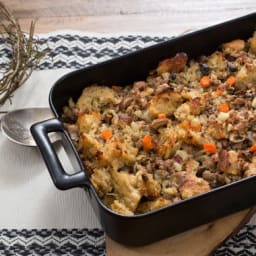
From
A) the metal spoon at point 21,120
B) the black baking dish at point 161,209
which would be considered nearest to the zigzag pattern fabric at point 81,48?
the metal spoon at point 21,120

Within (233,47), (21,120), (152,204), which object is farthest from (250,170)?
(21,120)

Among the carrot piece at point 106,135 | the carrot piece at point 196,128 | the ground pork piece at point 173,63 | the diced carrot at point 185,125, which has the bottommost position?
the carrot piece at point 196,128

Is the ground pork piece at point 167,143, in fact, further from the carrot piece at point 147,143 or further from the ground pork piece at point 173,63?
the ground pork piece at point 173,63

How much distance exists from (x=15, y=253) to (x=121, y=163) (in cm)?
41

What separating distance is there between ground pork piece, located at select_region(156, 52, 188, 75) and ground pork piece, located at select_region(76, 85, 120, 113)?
6.9 inches

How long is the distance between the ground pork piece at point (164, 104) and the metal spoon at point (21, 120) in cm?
41

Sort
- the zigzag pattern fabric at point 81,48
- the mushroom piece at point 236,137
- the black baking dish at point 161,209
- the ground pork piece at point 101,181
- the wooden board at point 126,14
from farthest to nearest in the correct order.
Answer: the wooden board at point 126,14 → the zigzag pattern fabric at point 81,48 → the mushroom piece at point 236,137 → the ground pork piece at point 101,181 → the black baking dish at point 161,209

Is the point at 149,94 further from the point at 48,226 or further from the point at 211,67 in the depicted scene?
the point at 48,226

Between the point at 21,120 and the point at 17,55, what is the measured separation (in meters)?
0.25

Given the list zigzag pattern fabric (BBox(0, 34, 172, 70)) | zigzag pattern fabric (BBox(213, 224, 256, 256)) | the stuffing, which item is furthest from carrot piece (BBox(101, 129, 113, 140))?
zigzag pattern fabric (BBox(0, 34, 172, 70))

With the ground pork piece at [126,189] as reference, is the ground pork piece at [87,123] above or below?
above

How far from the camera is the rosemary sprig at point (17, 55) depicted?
7.56ft

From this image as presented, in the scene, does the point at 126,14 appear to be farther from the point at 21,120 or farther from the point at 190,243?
the point at 190,243

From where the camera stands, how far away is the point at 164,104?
203cm
